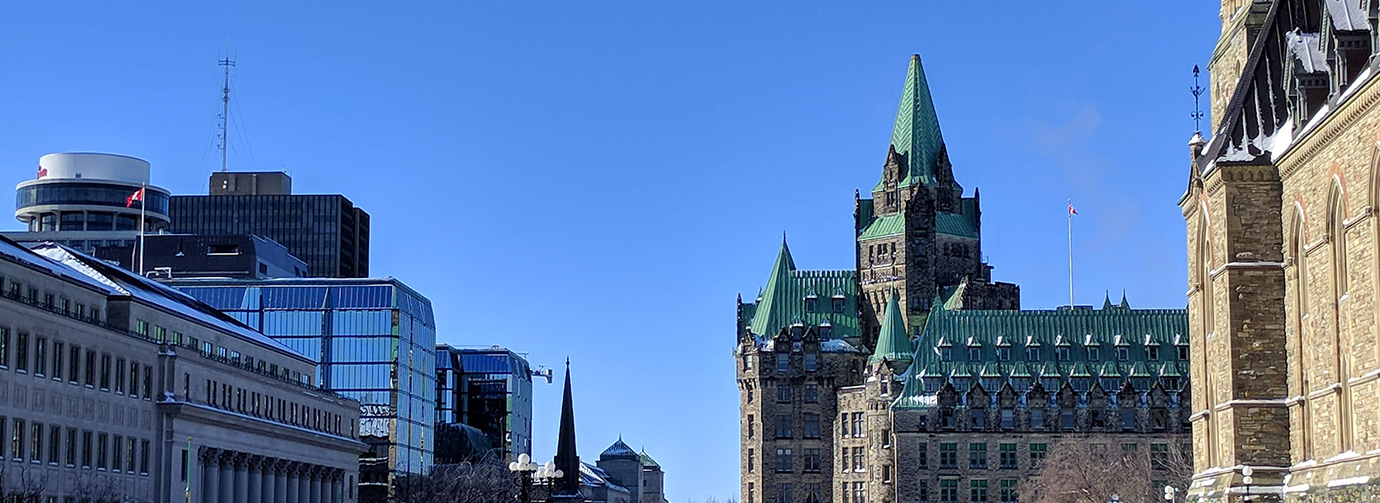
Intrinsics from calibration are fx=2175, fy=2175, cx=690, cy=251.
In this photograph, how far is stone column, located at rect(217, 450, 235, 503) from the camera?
404 feet

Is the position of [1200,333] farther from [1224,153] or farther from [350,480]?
[350,480]

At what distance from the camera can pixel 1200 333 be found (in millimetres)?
77625

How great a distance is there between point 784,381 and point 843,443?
30.6ft

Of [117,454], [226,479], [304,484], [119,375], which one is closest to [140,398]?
[119,375]

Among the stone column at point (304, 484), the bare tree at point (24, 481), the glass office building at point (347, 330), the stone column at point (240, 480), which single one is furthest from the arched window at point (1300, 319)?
the glass office building at point (347, 330)

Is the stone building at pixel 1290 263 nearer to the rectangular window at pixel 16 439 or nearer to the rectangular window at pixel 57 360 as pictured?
the rectangular window at pixel 16 439

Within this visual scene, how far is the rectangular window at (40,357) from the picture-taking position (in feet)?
314

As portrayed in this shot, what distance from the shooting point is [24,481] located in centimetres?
9181

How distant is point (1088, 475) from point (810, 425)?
44041 mm

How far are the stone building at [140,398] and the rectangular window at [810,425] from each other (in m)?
57.1

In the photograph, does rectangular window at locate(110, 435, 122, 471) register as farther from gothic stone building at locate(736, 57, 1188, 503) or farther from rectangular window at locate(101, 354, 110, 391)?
gothic stone building at locate(736, 57, 1188, 503)

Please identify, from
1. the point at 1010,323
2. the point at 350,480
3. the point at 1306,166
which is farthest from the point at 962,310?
the point at 1306,166

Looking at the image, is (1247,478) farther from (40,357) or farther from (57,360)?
(57,360)

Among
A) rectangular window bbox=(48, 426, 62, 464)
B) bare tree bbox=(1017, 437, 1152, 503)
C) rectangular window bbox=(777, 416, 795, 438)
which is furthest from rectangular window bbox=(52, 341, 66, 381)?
rectangular window bbox=(777, 416, 795, 438)
